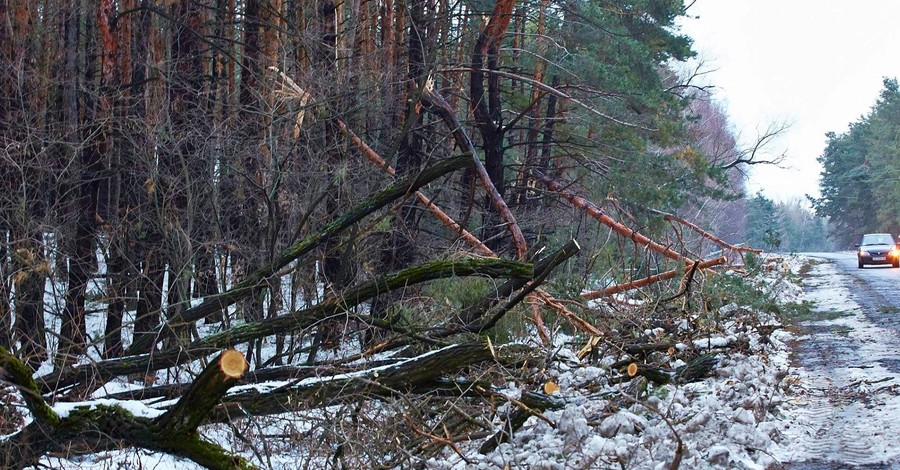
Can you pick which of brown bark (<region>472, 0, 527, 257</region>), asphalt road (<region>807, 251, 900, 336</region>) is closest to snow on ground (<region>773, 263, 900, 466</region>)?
asphalt road (<region>807, 251, 900, 336</region>)

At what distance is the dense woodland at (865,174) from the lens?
52.0 meters

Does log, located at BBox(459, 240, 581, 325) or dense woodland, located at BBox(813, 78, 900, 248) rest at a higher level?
dense woodland, located at BBox(813, 78, 900, 248)

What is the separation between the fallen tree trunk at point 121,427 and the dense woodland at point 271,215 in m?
0.03

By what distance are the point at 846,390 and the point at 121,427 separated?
5747mm

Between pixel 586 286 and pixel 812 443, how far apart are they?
518 centimetres

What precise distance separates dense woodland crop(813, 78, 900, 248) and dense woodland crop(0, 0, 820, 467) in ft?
139

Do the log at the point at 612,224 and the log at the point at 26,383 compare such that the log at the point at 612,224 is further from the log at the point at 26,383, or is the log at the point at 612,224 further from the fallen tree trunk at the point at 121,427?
the log at the point at 26,383

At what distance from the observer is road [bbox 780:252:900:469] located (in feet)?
18.4

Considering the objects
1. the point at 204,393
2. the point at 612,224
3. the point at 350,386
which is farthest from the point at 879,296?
the point at 204,393

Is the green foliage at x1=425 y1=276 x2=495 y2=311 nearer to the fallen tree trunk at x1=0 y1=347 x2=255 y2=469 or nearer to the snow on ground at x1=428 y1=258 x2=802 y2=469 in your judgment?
the snow on ground at x1=428 y1=258 x2=802 y2=469

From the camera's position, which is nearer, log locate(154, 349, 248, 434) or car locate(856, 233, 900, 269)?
log locate(154, 349, 248, 434)

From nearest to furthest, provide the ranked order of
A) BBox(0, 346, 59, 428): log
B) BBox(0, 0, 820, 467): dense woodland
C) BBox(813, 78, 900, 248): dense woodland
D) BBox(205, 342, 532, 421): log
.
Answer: BBox(0, 346, 59, 428): log
BBox(205, 342, 532, 421): log
BBox(0, 0, 820, 467): dense woodland
BBox(813, 78, 900, 248): dense woodland

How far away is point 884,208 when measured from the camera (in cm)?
5288

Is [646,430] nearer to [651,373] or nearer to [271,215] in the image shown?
[651,373]
